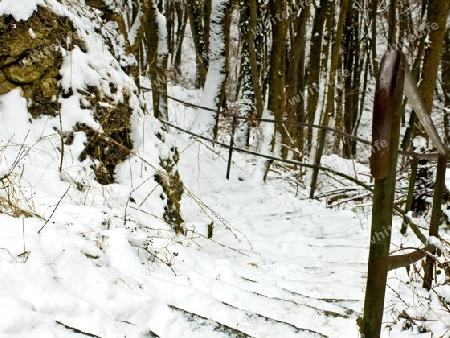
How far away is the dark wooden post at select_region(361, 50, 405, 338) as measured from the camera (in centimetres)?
116

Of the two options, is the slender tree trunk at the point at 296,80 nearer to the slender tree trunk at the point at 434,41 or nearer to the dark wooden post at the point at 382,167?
the slender tree trunk at the point at 434,41

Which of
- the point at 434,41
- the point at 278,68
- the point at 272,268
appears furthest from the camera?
the point at 278,68

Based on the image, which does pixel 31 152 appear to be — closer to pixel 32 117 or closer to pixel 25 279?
pixel 32 117

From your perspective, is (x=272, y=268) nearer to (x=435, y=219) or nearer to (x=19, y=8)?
(x=435, y=219)

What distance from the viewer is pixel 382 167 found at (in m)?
1.21

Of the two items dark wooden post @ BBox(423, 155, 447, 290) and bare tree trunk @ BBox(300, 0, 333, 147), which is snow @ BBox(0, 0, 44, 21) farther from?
bare tree trunk @ BBox(300, 0, 333, 147)

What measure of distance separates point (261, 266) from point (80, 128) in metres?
1.88

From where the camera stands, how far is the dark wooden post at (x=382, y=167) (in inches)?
45.8

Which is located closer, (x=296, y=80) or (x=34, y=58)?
(x=34, y=58)

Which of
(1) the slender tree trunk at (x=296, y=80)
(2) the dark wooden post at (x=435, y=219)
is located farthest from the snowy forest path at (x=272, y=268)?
(1) the slender tree trunk at (x=296, y=80)

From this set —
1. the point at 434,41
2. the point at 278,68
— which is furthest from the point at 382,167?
the point at 278,68

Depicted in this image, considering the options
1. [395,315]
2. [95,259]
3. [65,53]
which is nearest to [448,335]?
[395,315]

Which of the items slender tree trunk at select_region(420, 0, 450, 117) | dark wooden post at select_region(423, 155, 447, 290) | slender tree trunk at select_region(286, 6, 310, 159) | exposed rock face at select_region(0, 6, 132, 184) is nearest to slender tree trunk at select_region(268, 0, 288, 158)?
slender tree trunk at select_region(286, 6, 310, 159)

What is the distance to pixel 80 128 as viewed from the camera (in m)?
3.78
